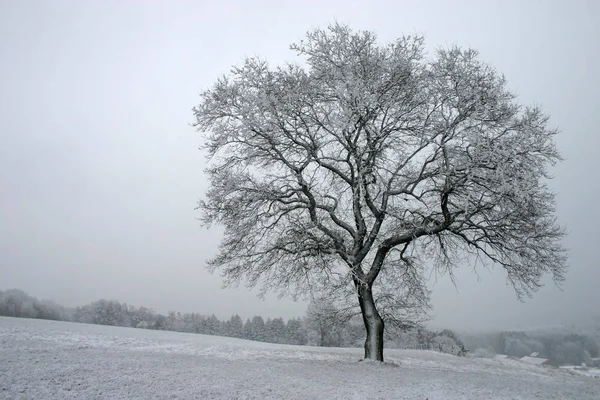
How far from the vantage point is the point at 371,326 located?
1537 centimetres

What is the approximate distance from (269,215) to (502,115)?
9.30 m

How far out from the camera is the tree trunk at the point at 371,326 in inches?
595

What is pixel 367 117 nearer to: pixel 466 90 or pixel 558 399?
pixel 466 90

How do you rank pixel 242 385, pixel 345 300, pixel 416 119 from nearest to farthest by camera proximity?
1. pixel 242 385
2. pixel 416 119
3. pixel 345 300

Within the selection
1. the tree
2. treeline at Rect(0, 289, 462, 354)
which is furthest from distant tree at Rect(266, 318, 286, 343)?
the tree

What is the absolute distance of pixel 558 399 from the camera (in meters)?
9.75

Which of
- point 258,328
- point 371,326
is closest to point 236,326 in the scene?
point 258,328

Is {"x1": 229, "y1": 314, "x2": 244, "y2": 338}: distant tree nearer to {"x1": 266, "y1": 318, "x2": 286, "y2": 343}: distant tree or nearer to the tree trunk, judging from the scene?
{"x1": 266, "y1": 318, "x2": 286, "y2": 343}: distant tree

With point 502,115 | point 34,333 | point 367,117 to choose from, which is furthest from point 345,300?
point 34,333

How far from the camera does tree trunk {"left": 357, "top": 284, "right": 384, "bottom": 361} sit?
1510 centimetres

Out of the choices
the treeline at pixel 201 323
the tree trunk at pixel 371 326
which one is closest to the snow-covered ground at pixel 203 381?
the tree trunk at pixel 371 326

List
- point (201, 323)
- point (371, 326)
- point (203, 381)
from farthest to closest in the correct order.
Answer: point (201, 323), point (371, 326), point (203, 381)

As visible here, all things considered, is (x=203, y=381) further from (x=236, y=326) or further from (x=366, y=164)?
(x=236, y=326)

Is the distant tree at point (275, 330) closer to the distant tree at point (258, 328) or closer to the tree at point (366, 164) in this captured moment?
the distant tree at point (258, 328)
